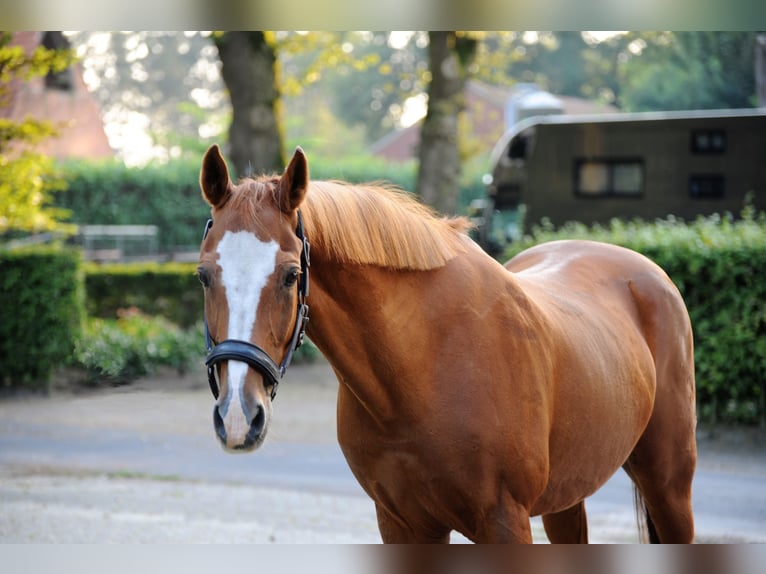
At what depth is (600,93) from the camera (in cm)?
2725

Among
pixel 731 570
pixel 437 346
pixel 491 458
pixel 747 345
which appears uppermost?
pixel 437 346

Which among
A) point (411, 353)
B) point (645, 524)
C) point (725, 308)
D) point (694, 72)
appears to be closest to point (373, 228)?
point (411, 353)

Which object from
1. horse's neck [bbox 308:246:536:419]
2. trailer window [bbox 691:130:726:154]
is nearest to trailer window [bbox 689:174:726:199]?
trailer window [bbox 691:130:726:154]

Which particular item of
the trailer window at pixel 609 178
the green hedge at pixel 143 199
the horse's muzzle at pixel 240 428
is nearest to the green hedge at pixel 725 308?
the trailer window at pixel 609 178

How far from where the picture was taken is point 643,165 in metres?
11.4

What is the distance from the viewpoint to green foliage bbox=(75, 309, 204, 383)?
10531 millimetres

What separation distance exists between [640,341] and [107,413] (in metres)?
7.59

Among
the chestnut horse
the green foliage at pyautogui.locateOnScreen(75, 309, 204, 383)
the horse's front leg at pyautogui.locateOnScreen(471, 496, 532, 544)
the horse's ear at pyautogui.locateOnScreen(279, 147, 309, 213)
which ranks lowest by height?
the green foliage at pyautogui.locateOnScreen(75, 309, 204, 383)

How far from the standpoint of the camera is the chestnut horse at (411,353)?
7.45 ft

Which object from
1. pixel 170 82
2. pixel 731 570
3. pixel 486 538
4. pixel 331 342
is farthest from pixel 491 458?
pixel 170 82

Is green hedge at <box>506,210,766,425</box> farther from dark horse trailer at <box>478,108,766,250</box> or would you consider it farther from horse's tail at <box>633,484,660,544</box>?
horse's tail at <box>633,484,660,544</box>

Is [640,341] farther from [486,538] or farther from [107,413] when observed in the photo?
[107,413]

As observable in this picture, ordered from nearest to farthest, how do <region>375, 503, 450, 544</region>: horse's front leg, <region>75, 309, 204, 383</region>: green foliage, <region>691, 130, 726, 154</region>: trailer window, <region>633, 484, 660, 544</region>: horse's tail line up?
1. <region>375, 503, 450, 544</region>: horse's front leg
2. <region>633, 484, 660, 544</region>: horse's tail
3. <region>75, 309, 204, 383</region>: green foliage
4. <region>691, 130, 726, 154</region>: trailer window

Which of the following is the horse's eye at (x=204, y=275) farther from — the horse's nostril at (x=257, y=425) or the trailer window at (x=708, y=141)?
the trailer window at (x=708, y=141)
